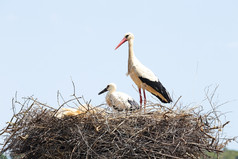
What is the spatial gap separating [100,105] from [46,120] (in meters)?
0.50

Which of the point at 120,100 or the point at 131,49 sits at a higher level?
the point at 131,49

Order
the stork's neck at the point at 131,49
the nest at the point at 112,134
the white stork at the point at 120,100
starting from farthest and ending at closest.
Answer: the stork's neck at the point at 131,49
the white stork at the point at 120,100
the nest at the point at 112,134

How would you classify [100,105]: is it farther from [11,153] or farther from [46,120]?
[11,153]

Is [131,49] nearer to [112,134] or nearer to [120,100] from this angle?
[120,100]

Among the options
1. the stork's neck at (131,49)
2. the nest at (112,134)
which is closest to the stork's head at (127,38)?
the stork's neck at (131,49)

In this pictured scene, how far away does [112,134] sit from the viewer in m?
3.82

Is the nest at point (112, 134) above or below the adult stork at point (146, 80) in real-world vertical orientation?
below

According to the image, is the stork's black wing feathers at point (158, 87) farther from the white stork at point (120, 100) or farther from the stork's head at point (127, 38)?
the stork's head at point (127, 38)

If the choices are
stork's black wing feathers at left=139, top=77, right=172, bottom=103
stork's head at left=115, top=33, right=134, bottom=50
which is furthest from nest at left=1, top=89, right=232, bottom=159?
stork's head at left=115, top=33, right=134, bottom=50

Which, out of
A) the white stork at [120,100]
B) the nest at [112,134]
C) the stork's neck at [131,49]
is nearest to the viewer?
the nest at [112,134]

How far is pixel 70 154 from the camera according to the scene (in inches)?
150

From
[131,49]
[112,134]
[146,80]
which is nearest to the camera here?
[112,134]

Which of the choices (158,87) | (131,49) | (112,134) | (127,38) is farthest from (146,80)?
(112,134)

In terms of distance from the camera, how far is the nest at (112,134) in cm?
376
